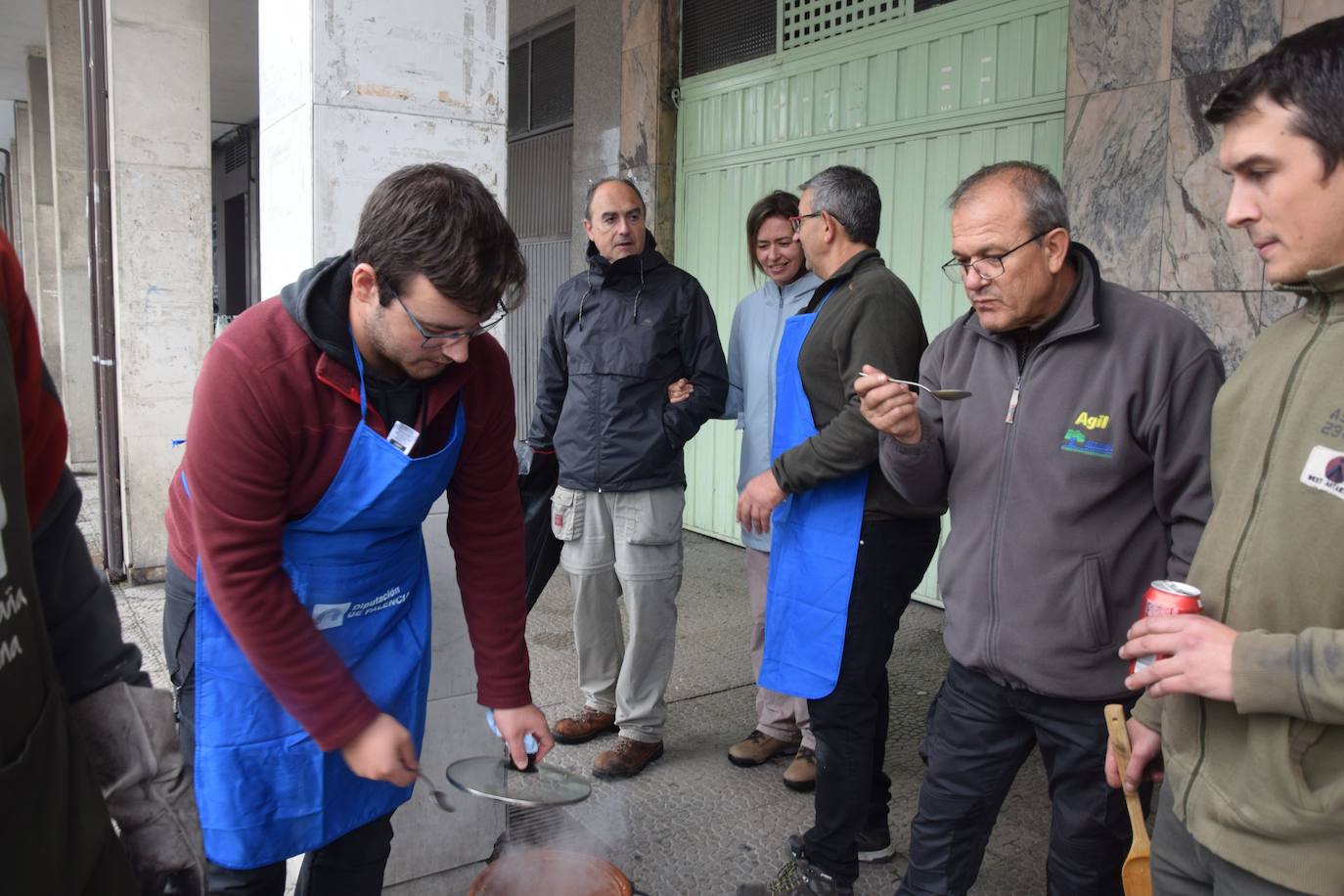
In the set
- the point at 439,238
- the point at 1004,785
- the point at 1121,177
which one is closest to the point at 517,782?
the point at 1004,785

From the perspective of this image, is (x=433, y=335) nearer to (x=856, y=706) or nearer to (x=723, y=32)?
(x=856, y=706)

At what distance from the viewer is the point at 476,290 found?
1.93 metres

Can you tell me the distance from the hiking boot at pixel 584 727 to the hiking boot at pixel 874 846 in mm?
1260

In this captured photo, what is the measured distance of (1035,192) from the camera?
89.7 inches

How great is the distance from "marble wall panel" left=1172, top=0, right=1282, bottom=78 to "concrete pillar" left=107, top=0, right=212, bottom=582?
18.4 ft

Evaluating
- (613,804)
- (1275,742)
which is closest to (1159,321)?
(1275,742)

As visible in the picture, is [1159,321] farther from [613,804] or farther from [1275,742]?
[613,804]

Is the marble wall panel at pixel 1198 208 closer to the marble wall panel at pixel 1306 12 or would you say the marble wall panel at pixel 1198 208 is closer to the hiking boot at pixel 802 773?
the marble wall panel at pixel 1306 12

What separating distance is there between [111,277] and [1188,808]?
675 cm

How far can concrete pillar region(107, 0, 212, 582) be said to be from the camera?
641cm

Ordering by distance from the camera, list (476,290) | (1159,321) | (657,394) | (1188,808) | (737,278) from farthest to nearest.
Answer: (737,278), (657,394), (1159,321), (476,290), (1188,808)

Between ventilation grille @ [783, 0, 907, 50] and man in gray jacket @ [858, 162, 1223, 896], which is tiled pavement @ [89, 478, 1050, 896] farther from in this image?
ventilation grille @ [783, 0, 907, 50]

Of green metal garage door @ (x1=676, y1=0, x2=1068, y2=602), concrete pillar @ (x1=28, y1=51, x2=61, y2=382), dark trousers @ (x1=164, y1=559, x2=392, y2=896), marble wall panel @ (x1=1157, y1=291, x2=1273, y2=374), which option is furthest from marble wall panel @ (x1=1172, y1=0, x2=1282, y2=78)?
concrete pillar @ (x1=28, y1=51, x2=61, y2=382)

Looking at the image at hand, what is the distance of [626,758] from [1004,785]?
1.84 m
